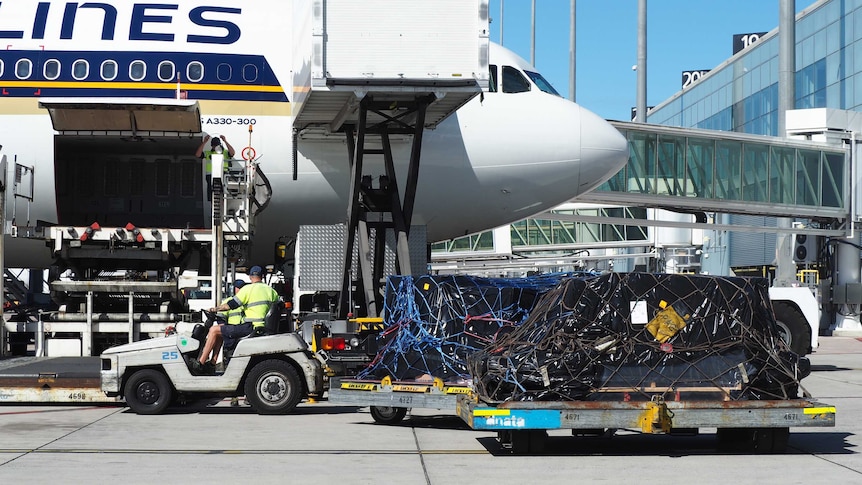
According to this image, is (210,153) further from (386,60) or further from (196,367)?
(196,367)

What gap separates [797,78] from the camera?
2121 inches

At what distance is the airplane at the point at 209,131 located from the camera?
1698cm

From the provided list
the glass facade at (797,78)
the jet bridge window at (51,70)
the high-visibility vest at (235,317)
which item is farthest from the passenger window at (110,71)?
the glass facade at (797,78)

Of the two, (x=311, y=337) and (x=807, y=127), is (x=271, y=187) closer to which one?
(x=311, y=337)

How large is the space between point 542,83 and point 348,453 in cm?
1033

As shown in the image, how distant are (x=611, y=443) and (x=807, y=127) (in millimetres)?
27222

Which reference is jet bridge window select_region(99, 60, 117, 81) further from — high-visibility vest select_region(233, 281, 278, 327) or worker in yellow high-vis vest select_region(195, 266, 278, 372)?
high-visibility vest select_region(233, 281, 278, 327)

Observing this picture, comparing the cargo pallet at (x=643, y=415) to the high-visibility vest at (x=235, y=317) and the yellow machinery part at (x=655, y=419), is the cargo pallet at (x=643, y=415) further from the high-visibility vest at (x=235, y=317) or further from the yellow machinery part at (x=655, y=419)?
the high-visibility vest at (x=235, y=317)

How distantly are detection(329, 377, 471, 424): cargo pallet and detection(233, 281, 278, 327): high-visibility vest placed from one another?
1919mm

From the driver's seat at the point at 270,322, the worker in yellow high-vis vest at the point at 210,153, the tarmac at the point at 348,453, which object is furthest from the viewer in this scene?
the worker in yellow high-vis vest at the point at 210,153

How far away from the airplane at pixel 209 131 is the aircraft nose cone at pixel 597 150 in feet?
0.08

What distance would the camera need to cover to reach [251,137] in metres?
17.2

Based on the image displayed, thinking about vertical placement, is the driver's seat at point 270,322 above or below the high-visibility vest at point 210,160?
below

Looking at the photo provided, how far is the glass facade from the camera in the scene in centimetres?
4753
